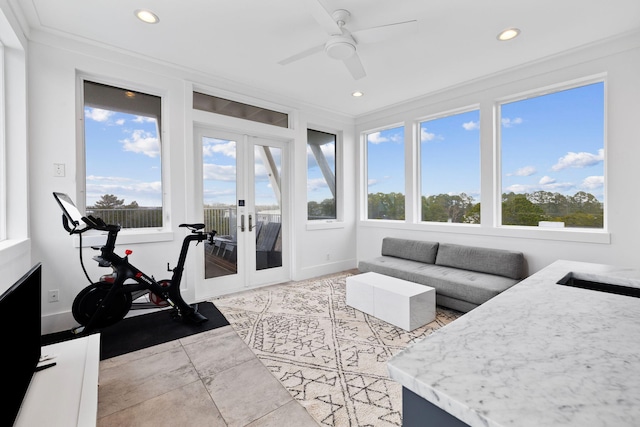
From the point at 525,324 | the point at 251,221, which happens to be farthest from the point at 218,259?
the point at 525,324

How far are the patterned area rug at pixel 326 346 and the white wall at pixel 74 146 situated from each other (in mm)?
1078

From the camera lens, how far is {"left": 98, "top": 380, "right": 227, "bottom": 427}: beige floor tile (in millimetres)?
1682

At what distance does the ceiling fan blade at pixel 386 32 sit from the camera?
216cm

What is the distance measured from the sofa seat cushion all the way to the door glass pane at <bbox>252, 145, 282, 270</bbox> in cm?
143

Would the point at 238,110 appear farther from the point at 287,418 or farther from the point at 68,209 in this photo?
the point at 287,418

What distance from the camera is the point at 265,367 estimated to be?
2232 mm

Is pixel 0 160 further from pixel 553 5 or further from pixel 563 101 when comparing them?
pixel 563 101

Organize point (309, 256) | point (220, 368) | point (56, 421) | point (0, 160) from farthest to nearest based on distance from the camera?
point (309, 256)
point (0, 160)
point (220, 368)
point (56, 421)

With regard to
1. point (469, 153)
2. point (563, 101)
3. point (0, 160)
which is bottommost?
point (0, 160)

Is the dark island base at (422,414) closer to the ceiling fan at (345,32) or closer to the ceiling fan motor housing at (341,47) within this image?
the ceiling fan at (345,32)

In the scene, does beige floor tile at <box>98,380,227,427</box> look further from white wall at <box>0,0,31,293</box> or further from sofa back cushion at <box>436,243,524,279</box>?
sofa back cushion at <box>436,243,524,279</box>

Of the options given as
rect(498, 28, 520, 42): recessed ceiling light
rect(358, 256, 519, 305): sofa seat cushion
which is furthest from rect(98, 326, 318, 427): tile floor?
rect(498, 28, 520, 42): recessed ceiling light

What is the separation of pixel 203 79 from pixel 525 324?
391 centimetres

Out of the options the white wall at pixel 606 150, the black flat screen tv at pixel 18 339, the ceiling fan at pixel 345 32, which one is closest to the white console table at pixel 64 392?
the black flat screen tv at pixel 18 339
